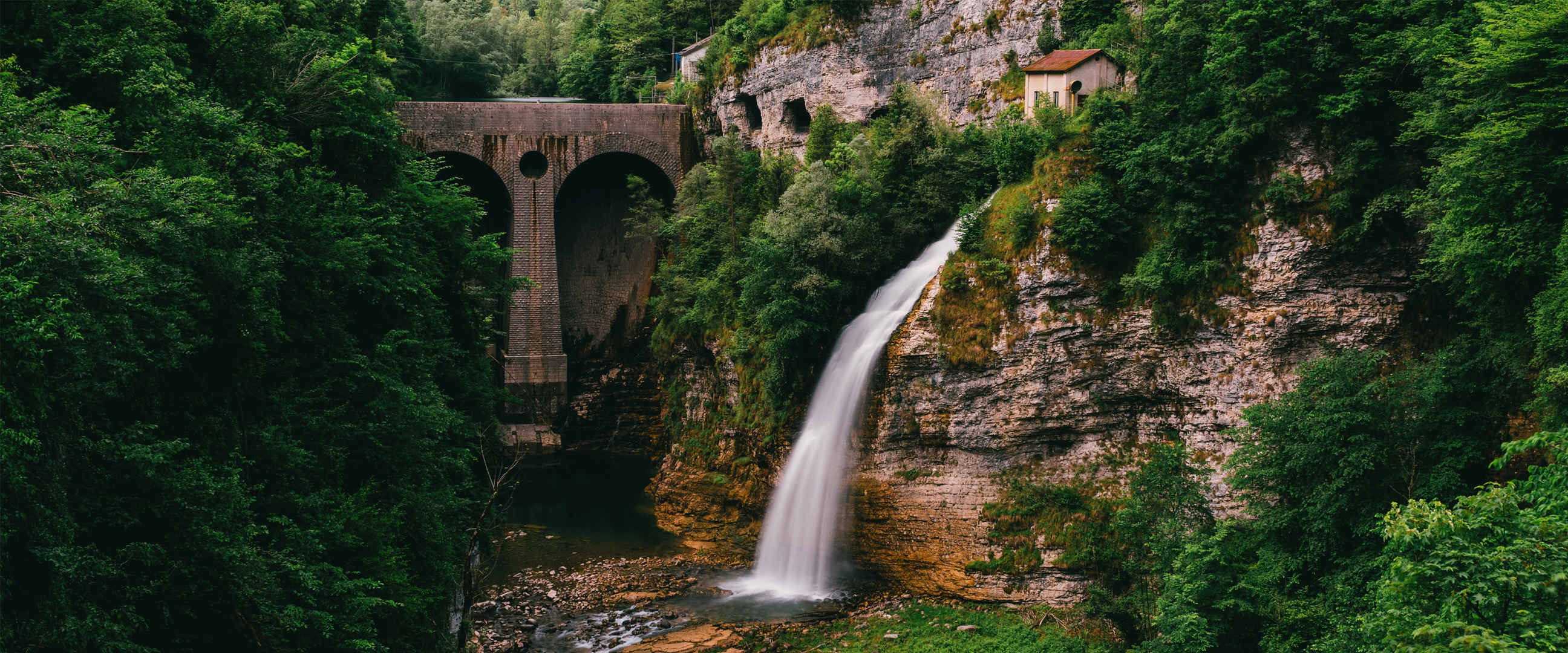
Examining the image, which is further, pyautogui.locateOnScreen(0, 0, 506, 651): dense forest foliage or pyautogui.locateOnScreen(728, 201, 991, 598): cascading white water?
pyautogui.locateOnScreen(728, 201, 991, 598): cascading white water

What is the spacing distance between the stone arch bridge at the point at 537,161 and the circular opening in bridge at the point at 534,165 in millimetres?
39

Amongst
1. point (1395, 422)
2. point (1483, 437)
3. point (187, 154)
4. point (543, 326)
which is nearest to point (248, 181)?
point (187, 154)

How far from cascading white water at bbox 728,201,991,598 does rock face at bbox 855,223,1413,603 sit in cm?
82

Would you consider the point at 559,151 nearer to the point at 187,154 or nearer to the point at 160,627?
the point at 187,154

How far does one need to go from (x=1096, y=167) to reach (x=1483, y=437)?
35.3ft

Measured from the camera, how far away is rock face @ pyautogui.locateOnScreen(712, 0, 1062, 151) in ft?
110

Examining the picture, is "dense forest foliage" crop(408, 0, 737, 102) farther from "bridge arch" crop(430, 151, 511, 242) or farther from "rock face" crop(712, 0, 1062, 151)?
"rock face" crop(712, 0, 1062, 151)

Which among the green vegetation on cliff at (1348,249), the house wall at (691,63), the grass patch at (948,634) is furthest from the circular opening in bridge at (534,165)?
the grass patch at (948,634)

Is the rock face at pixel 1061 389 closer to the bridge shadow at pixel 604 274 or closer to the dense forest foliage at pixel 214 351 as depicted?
the dense forest foliage at pixel 214 351

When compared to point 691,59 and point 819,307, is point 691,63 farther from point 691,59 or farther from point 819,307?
point 819,307

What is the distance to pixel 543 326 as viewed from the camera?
44781 mm

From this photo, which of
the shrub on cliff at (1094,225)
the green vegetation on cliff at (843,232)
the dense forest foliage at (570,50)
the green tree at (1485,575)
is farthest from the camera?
the dense forest foliage at (570,50)

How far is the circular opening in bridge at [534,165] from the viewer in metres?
45.8

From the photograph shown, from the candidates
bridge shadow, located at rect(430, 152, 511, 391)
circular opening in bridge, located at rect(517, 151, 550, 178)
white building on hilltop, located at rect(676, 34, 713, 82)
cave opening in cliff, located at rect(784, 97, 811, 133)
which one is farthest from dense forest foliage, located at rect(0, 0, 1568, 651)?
white building on hilltop, located at rect(676, 34, 713, 82)
